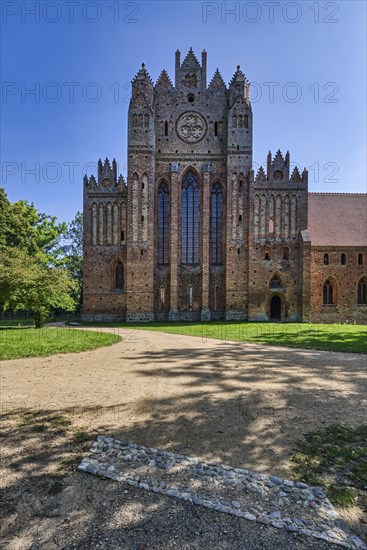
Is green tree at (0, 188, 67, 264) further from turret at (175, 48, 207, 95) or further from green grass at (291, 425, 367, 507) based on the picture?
green grass at (291, 425, 367, 507)

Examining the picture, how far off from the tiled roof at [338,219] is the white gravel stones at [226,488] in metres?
28.2

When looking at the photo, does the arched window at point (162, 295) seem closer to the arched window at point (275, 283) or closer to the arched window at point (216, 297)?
the arched window at point (216, 297)

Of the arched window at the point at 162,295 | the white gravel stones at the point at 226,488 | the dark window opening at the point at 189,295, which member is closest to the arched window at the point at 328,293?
the dark window opening at the point at 189,295

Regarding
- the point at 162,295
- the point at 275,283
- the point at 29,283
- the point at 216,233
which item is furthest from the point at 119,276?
the point at 275,283

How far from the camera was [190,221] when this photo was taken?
29.5 m

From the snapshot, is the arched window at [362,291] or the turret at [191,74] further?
the turret at [191,74]

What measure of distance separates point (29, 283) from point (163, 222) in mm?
15263

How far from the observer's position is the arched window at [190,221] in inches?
1158

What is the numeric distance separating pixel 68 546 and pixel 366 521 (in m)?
2.90

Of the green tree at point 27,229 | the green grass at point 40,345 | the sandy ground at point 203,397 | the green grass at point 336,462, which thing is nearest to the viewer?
the green grass at point 336,462

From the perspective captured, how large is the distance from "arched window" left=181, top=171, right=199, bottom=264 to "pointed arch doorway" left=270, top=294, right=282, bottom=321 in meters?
8.56

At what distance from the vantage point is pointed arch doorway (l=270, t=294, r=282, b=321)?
94.5 feet

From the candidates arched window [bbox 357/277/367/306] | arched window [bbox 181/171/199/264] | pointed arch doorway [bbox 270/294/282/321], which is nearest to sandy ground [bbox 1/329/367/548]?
pointed arch doorway [bbox 270/294/282/321]

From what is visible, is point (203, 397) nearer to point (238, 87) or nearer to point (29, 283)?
point (29, 283)
